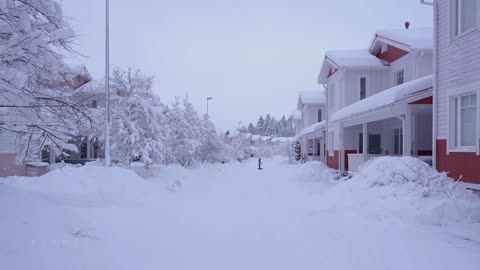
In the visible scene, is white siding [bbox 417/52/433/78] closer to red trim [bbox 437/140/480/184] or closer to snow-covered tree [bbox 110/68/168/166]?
red trim [bbox 437/140/480/184]

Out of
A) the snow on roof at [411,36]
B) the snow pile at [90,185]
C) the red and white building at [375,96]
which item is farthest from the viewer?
the snow on roof at [411,36]

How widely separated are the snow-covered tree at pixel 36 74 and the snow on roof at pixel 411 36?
16472mm

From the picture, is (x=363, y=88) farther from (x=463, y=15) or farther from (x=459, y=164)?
(x=459, y=164)

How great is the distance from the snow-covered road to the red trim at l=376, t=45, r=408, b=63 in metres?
11.7

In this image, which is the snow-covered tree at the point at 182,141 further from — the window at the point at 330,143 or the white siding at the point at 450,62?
the white siding at the point at 450,62

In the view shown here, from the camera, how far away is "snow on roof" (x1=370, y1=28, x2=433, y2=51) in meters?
17.5

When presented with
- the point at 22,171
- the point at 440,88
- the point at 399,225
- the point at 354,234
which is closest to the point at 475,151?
the point at 440,88

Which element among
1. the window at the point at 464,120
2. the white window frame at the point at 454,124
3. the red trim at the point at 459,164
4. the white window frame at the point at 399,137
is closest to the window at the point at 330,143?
the white window frame at the point at 399,137

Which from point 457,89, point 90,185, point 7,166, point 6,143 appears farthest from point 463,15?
point 7,166

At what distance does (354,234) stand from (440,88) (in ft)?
21.3

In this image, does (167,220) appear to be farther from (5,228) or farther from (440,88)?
(440,88)

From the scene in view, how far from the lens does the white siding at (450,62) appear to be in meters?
9.77

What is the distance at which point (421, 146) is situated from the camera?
1780 cm

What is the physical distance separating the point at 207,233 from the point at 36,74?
4351 millimetres
